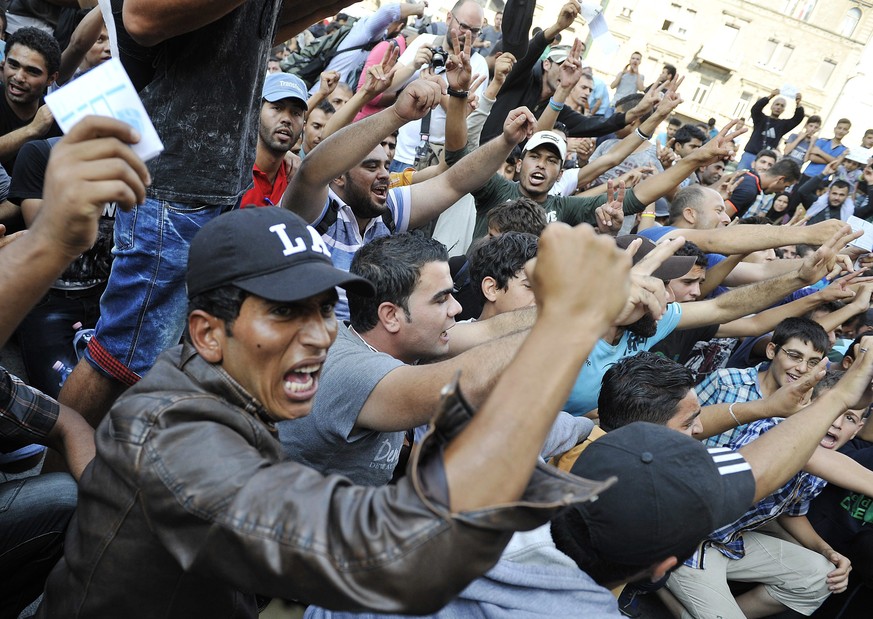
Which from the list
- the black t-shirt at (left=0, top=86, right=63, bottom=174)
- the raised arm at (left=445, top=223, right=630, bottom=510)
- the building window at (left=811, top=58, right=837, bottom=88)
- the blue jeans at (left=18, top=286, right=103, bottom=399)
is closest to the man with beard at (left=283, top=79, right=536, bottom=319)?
the blue jeans at (left=18, top=286, right=103, bottom=399)

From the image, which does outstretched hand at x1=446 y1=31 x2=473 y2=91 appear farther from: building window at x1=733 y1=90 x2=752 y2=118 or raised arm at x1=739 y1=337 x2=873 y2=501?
building window at x1=733 y1=90 x2=752 y2=118

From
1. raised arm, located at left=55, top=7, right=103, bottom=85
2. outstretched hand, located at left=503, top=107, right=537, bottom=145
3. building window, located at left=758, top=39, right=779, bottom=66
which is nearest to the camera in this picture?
outstretched hand, located at left=503, top=107, right=537, bottom=145

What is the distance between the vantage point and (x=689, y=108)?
46594mm

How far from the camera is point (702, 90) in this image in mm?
46938

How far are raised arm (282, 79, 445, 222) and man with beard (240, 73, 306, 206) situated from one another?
1.86ft

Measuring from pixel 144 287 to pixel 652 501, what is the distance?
1725 mm

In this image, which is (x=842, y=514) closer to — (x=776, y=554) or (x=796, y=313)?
(x=776, y=554)

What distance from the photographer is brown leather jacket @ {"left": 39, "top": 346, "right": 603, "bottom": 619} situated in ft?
3.58

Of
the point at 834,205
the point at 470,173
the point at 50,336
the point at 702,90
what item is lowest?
the point at 50,336

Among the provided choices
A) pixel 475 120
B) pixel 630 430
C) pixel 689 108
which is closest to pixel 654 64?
pixel 689 108

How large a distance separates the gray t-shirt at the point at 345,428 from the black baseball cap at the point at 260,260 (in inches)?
24.5

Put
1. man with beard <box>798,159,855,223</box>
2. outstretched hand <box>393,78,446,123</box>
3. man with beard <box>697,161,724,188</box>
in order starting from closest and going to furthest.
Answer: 1. outstretched hand <box>393,78,446,123</box>
2. man with beard <box>697,161,724,188</box>
3. man with beard <box>798,159,855,223</box>

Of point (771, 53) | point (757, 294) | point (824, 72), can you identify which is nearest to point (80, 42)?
point (757, 294)

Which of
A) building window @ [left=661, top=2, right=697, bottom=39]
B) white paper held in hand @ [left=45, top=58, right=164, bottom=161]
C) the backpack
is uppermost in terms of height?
building window @ [left=661, top=2, right=697, bottom=39]
